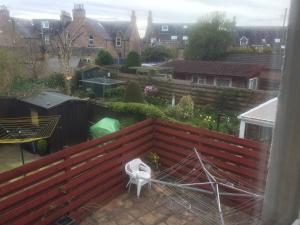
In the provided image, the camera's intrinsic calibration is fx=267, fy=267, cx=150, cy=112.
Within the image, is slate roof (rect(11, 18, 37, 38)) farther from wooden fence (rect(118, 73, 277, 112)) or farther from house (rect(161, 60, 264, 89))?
house (rect(161, 60, 264, 89))

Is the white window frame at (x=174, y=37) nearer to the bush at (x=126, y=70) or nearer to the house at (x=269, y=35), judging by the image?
the bush at (x=126, y=70)

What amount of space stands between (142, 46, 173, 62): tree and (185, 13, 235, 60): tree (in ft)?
6.28

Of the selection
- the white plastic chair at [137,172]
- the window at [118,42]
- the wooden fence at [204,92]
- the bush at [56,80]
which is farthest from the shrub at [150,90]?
the window at [118,42]

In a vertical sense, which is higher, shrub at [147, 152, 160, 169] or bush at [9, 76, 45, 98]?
bush at [9, 76, 45, 98]

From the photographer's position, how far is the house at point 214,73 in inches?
390

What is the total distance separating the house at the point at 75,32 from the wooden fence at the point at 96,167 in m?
5.64

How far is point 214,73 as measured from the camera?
34.6 ft

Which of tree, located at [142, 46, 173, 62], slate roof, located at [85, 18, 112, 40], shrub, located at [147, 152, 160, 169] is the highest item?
slate roof, located at [85, 18, 112, 40]

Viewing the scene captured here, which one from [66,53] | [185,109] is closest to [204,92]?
[185,109]

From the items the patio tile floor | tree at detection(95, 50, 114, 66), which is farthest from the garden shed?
tree at detection(95, 50, 114, 66)

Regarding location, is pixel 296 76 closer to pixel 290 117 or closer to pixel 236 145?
pixel 290 117

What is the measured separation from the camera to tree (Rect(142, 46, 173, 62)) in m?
15.9

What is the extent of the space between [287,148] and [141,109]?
4.61 metres

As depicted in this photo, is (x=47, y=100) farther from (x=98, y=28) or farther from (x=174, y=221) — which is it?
(x=98, y=28)
